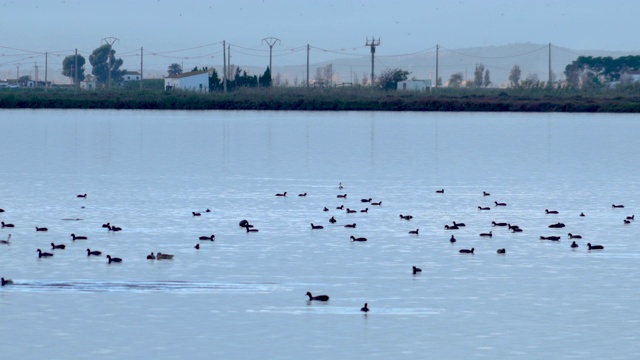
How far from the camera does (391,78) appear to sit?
6368 inches

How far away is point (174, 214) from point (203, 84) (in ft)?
461

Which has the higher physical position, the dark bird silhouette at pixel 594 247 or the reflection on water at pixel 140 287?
the dark bird silhouette at pixel 594 247

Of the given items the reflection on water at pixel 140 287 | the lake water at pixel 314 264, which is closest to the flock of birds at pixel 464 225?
the lake water at pixel 314 264

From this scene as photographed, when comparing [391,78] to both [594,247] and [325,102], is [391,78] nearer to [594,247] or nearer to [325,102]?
[325,102]

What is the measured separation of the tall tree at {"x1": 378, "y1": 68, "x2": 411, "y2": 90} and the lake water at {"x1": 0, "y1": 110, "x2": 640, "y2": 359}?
352 feet

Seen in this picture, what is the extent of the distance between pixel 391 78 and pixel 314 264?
461ft

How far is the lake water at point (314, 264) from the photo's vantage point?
52.5 ft

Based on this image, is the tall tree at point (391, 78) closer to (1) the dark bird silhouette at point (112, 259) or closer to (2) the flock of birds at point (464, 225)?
(2) the flock of birds at point (464, 225)

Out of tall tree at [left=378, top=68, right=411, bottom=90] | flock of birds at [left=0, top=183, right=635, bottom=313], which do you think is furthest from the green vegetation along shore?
flock of birds at [left=0, top=183, right=635, bottom=313]

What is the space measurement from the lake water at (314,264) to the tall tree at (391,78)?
4223 inches

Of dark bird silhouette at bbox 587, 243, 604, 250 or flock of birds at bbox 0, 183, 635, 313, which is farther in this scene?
dark bird silhouette at bbox 587, 243, 604, 250

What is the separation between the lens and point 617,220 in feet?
97.6

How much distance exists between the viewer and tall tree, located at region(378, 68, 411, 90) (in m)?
158

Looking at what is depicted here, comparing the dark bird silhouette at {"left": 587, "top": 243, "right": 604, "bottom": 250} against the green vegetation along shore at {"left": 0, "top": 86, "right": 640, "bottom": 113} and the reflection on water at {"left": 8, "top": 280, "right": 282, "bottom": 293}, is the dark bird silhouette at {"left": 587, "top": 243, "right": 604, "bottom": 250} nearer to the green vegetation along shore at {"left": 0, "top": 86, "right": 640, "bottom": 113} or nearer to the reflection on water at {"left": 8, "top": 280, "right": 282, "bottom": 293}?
the reflection on water at {"left": 8, "top": 280, "right": 282, "bottom": 293}
